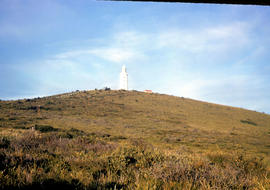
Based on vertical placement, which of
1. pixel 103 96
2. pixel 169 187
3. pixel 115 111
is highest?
pixel 103 96

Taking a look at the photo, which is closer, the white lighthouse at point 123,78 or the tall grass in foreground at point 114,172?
the tall grass in foreground at point 114,172

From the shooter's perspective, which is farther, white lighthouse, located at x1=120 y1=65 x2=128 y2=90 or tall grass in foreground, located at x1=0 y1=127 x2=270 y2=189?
white lighthouse, located at x1=120 y1=65 x2=128 y2=90

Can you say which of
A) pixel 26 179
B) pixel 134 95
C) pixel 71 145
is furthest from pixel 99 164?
pixel 134 95

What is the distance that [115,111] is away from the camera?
56344 millimetres

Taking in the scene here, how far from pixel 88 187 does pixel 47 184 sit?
84 centimetres

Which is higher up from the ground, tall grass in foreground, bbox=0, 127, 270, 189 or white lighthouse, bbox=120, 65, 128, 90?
white lighthouse, bbox=120, 65, 128, 90

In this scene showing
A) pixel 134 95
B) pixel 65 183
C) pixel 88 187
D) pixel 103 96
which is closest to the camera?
pixel 88 187

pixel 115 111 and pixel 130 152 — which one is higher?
pixel 115 111

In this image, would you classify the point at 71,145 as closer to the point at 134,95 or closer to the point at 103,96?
the point at 103,96

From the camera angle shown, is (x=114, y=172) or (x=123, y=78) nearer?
(x=114, y=172)

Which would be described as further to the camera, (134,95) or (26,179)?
(134,95)

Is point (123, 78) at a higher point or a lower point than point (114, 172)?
higher

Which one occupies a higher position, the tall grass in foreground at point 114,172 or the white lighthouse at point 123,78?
the white lighthouse at point 123,78

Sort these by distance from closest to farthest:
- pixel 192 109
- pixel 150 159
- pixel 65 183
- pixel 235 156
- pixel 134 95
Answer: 1. pixel 65 183
2. pixel 150 159
3. pixel 235 156
4. pixel 192 109
5. pixel 134 95
